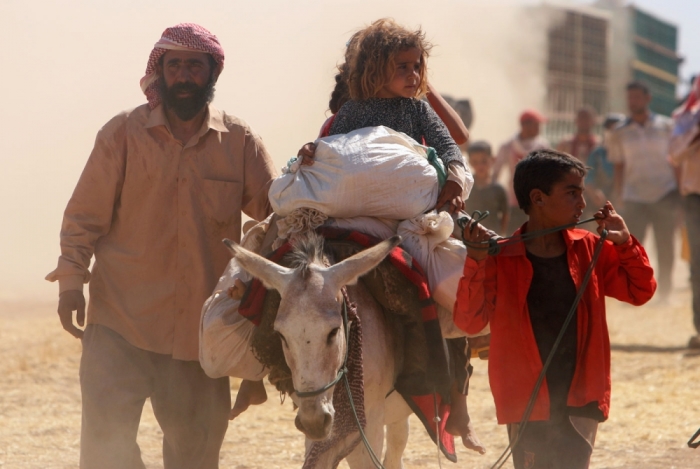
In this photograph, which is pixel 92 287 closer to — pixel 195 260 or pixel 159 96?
pixel 195 260

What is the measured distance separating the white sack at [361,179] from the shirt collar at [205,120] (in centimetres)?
84

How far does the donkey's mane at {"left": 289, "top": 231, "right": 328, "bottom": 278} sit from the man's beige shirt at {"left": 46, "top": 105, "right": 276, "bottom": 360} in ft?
4.18

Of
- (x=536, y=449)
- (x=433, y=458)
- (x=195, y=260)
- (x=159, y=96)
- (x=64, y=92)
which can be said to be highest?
(x=64, y=92)

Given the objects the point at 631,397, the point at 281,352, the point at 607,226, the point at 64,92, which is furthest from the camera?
the point at 64,92

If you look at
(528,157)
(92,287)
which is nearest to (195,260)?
(92,287)

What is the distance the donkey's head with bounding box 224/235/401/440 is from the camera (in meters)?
3.82

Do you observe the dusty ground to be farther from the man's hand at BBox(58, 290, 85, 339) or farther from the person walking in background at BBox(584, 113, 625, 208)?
the person walking in background at BBox(584, 113, 625, 208)

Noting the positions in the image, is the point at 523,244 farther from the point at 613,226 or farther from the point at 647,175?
the point at 647,175

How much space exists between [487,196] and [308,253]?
7772 millimetres

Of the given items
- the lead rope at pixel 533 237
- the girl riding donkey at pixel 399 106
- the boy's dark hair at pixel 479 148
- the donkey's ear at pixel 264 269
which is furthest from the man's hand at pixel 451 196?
the boy's dark hair at pixel 479 148

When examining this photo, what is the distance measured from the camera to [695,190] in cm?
1043

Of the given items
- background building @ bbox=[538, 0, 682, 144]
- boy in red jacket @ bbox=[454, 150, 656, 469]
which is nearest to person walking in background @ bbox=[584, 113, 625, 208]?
boy in red jacket @ bbox=[454, 150, 656, 469]

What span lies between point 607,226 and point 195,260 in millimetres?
2294

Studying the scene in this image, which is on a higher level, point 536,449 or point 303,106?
point 303,106
